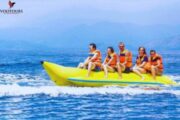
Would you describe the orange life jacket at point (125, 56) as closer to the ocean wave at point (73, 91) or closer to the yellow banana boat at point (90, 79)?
the yellow banana boat at point (90, 79)

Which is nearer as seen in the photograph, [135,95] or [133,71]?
[135,95]

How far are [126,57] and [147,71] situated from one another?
0.73 metres

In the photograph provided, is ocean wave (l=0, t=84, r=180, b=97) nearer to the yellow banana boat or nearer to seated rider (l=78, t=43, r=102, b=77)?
the yellow banana boat

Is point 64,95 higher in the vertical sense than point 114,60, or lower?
lower

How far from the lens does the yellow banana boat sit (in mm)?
14086

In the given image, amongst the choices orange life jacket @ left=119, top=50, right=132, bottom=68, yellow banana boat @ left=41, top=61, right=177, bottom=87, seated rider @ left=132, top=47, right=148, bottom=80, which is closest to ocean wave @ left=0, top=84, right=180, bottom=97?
yellow banana boat @ left=41, top=61, right=177, bottom=87

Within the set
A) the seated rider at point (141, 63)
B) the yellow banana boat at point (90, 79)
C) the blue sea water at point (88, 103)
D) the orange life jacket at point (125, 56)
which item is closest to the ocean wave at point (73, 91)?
the blue sea water at point (88, 103)

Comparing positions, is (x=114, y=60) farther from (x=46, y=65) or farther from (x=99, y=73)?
(x=46, y=65)

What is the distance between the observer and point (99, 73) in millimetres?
14266

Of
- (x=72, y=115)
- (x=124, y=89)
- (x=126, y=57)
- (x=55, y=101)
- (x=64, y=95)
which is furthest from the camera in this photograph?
(x=126, y=57)

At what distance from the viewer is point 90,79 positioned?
14.1 meters

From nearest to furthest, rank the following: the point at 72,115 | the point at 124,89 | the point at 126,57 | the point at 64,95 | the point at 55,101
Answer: the point at 72,115, the point at 55,101, the point at 64,95, the point at 124,89, the point at 126,57

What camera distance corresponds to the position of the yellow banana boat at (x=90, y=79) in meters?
14.1

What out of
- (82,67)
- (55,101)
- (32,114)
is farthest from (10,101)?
(82,67)
